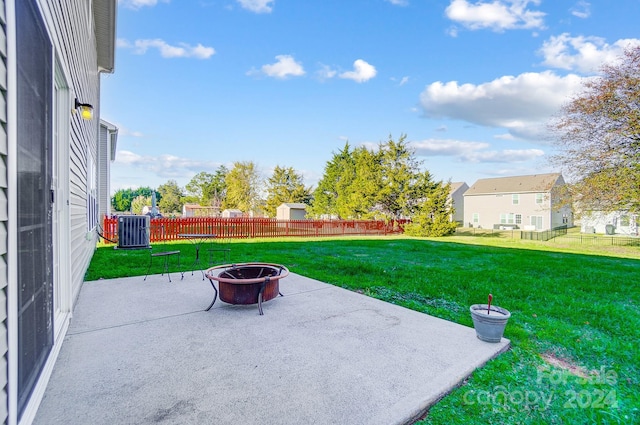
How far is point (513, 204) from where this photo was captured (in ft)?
97.7

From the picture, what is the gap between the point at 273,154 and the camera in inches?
1272

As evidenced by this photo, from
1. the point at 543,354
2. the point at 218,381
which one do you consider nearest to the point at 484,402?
the point at 543,354

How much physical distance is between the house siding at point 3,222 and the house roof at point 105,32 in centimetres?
621

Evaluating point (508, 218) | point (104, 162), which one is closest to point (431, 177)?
point (508, 218)

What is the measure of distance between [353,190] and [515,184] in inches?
636

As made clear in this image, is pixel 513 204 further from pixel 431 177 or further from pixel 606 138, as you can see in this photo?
pixel 606 138

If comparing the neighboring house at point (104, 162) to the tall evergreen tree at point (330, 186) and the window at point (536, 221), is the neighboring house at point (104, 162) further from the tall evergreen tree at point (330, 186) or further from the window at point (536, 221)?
the window at point (536, 221)

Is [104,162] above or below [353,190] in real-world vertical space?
above

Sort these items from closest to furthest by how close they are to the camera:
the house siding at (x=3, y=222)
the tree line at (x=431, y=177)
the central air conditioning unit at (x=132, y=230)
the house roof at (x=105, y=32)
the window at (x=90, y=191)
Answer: the house siding at (x=3, y=222)
the house roof at (x=105, y=32)
the window at (x=90, y=191)
the central air conditioning unit at (x=132, y=230)
the tree line at (x=431, y=177)

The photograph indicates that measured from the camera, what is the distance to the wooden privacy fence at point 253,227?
40.5 feet

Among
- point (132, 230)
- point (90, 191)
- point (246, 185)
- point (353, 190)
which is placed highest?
point (246, 185)

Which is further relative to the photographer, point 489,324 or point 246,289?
point 246,289

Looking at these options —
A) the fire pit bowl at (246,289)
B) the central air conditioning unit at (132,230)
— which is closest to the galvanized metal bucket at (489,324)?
the fire pit bowl at (246,289)

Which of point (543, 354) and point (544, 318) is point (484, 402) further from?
point (544, 318)
